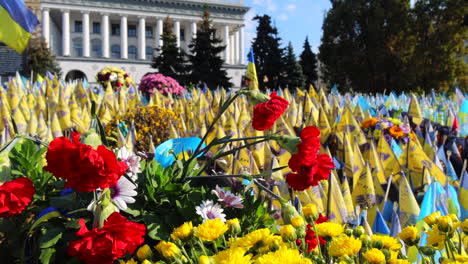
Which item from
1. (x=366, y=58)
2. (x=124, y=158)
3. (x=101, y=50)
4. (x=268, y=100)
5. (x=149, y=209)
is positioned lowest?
(x=149, y=209)

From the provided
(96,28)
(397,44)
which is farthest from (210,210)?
(96,28)

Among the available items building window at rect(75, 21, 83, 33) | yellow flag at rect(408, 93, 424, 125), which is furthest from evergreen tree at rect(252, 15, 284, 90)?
yellow flag at rect(408, 93, 424, 125)

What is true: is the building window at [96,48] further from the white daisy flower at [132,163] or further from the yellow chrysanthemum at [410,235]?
the yellow chrysanthemum at [410,235]

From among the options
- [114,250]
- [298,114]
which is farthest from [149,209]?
[298,114]

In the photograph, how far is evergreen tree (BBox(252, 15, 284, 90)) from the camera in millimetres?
37031

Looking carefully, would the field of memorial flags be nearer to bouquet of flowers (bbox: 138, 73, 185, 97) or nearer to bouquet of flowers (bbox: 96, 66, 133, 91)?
bouquet of flowers (bbox: 138, 73, 185, 97)

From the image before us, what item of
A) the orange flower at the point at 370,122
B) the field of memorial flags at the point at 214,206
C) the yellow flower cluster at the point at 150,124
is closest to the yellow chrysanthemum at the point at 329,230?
the field of memorial flags at the point at 214,206

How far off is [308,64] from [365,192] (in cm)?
4274

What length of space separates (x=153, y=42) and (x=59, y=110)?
51.8m

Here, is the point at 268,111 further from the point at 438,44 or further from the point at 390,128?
the point at 438,44

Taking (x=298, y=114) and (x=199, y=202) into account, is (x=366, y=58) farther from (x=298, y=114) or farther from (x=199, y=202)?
(x=199, y=202)

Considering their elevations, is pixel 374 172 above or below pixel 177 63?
below

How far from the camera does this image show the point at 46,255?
87 cm

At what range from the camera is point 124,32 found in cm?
4850
